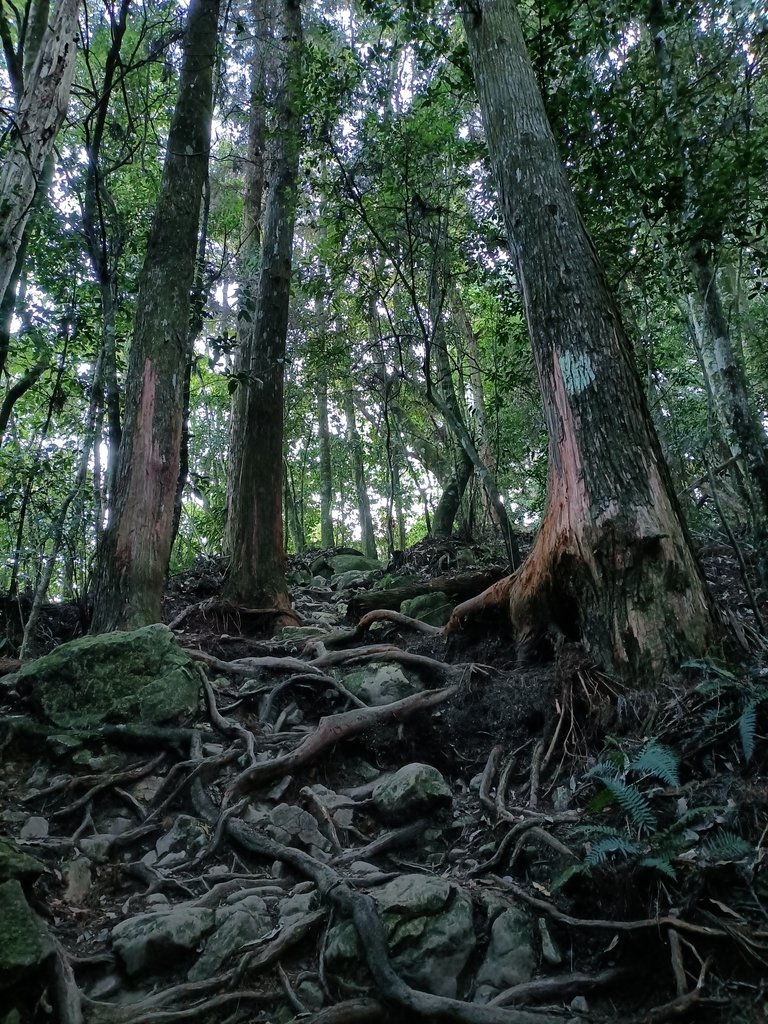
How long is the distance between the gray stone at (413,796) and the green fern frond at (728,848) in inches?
63.5

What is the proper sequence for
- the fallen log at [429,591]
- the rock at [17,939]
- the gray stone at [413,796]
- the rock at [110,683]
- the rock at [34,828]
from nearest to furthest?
the rock at [17,939] → the rock at [34,828] → the gray stone at [413,796] → the rock at [110,683] → the fallen log at [429,591]

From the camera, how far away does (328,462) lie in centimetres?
1775

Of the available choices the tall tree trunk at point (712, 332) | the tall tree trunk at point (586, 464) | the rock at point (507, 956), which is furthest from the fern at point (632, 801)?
the tall tree trunk at point (712, 332)

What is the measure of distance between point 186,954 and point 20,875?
76 centimetres

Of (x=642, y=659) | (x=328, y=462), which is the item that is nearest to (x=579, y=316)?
(x=642, y=659)

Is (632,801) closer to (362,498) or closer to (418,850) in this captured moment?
(418,850)

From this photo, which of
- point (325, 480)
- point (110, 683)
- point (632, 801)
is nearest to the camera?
point (632, 801)

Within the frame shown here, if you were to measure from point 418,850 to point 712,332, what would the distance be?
6.25 metres

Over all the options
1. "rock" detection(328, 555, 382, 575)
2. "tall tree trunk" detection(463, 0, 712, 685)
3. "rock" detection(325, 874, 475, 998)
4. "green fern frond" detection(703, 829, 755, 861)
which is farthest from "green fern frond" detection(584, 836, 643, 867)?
"rock" detection(328, 555, 382, 575)

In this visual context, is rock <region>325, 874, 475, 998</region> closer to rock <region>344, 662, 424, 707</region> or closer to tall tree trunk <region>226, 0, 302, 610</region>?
rock <region>344, 662, 424, 707</region>

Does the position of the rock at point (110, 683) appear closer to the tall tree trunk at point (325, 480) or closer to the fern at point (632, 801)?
the fern at point (632, 801)

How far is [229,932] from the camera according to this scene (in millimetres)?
2898

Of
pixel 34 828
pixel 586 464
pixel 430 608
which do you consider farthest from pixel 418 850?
pixel 430 608

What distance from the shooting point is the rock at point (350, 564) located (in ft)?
41.2
